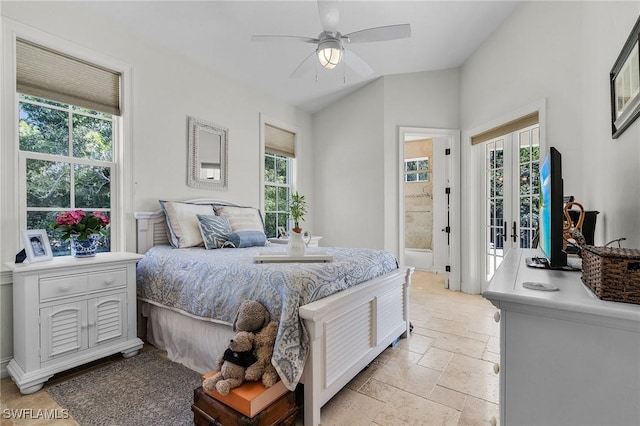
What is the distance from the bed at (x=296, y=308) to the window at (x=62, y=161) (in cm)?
71

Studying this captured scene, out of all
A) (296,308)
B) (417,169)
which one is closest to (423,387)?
(296,308)

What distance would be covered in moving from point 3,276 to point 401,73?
187 inches

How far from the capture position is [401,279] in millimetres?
2627

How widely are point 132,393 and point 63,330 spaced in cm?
67

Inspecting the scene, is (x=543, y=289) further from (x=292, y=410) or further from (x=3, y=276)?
(x=3, y=276)

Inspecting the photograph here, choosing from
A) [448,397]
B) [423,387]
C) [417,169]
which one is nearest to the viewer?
[448,397]

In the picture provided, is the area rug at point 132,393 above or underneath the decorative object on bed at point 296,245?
underneath

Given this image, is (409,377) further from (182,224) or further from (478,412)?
(182,224)

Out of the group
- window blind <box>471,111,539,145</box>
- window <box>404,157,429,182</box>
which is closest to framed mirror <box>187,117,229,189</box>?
window blind <box>471,111,539,145</box>

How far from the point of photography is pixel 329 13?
212 centimetres

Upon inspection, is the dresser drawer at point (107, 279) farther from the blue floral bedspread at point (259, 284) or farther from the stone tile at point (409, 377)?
the stone tile at point (409, 377)

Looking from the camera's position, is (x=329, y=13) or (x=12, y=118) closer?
(x=329, y=13)

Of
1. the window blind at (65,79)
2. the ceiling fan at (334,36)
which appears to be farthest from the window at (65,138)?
the ceiling fan at (334,36)

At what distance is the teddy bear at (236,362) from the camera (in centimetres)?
149
